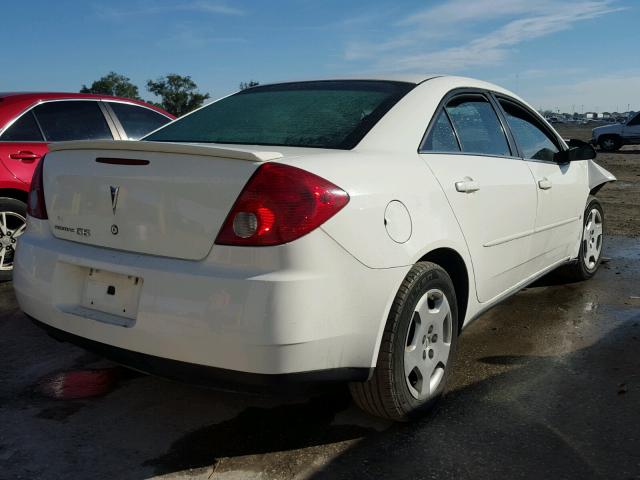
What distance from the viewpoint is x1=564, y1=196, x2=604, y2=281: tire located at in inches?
207

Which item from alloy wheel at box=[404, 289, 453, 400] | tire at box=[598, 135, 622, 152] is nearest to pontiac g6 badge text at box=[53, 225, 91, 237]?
alloy wheel at box=[404, 289, 453, 400]

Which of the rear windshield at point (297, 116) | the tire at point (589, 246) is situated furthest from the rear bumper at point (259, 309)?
the tire at point (589, 246)

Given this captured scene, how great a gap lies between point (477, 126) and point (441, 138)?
54cm

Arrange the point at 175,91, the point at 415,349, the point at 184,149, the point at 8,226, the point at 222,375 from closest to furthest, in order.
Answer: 1. the point at 222,375
2. the point at 184,149
3. the point at 415,349
4. the point at 8,226
5. the point at 175,91

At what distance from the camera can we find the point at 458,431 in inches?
111

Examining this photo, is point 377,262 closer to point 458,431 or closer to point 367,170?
point 367,170

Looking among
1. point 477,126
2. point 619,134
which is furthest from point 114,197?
point 619,134

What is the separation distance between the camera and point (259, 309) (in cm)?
221

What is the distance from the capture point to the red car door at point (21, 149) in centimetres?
530

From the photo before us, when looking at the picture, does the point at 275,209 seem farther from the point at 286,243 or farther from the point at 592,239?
the point at 592,239

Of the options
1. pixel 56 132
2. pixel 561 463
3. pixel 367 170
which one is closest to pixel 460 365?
pixel 561 463

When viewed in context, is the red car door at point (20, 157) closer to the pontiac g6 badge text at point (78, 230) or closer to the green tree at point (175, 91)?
the pontiac g6 badge text at point (78, 230)

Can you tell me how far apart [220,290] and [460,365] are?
186cm

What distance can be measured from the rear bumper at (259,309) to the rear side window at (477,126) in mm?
1237
